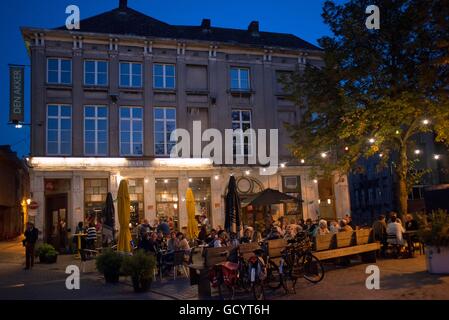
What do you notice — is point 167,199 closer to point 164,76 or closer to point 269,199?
point 164,76

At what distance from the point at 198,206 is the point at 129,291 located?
14.0 meters

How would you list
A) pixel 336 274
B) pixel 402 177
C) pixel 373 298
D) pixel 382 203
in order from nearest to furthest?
1. pixel 373 298
2. pixel 336 274
3. pixel 402 177
4. pixel 382 203

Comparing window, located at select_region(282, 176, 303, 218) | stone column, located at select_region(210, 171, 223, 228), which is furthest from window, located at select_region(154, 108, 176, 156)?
window, located at select_region(282, 176, 303, 218)

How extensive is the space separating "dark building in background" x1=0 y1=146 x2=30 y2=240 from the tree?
3186 cm

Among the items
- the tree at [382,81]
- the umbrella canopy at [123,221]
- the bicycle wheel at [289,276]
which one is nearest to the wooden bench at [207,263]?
the bicycle wheel at [289,276]

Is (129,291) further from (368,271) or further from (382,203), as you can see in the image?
(382,203)

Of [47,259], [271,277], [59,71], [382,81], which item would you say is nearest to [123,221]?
[271,277]

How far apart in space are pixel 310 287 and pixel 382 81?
8003 millimetres

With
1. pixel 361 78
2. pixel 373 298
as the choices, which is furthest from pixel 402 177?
pixel 373 298

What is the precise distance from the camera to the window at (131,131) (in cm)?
2397

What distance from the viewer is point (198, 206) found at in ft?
81.5

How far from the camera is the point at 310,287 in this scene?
10.2 metres

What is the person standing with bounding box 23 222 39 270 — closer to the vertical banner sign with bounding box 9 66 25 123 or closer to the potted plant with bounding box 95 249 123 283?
the potted plant with bounding box 95 249 123 283

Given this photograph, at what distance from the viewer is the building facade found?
22828 millimetres
